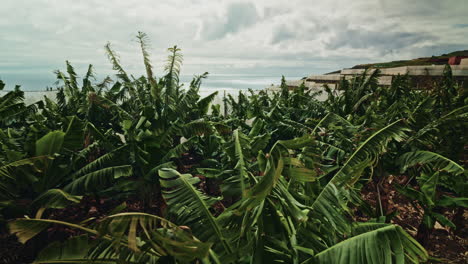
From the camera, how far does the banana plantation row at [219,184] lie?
7.73ft

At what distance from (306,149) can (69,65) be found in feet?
27.2

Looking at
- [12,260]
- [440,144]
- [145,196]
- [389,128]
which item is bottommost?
[12,260]

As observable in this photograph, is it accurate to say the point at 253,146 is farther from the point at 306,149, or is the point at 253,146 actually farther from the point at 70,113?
the point at 70,113

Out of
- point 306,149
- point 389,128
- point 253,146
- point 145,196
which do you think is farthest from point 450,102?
point 145,196

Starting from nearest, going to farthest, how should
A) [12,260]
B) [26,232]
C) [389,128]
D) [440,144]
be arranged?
[26,232]
[389,128]
[12,260]
[440,144]

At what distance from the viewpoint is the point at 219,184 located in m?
5.44

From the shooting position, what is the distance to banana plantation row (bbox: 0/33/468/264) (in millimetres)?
2357

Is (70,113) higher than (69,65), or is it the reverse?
(69,65)

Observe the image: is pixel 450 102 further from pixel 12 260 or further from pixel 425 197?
pixel 12 260

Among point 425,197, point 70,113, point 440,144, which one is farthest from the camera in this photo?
point 70,113

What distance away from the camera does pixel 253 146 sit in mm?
5234

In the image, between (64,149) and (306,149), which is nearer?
(306,149)

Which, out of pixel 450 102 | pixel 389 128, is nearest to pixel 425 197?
pixel 389 128

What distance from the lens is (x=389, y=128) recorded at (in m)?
3.67
